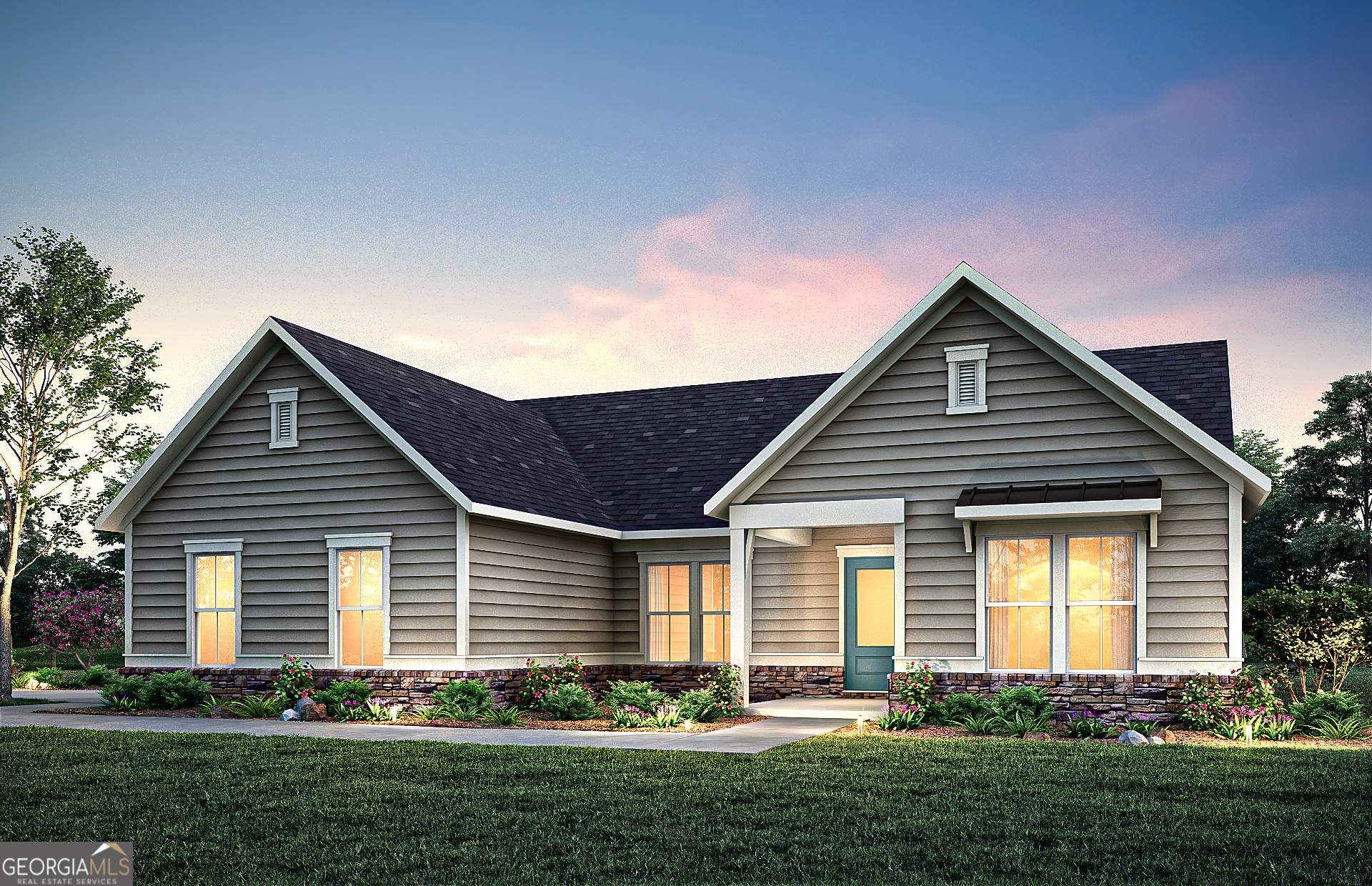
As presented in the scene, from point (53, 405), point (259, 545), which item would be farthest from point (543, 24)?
point (53, 405)

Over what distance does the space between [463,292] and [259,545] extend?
973 cm

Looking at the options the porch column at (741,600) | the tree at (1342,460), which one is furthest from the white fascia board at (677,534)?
the tree at (1342,460)

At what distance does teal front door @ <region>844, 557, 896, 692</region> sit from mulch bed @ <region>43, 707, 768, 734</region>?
9.99 ft

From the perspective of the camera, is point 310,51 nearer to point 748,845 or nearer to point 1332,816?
point 748,845

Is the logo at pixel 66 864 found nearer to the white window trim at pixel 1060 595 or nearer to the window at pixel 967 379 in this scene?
the white window trim at pixel 1060 595

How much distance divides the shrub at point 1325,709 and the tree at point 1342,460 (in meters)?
29.3

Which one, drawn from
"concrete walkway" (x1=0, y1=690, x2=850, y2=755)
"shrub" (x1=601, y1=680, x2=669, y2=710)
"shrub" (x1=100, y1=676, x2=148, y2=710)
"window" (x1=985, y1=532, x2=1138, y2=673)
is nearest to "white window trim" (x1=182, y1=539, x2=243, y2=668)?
"shrub" (x1=100, y1=676, x2=148, y2=710)

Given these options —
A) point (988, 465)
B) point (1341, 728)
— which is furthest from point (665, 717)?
point (1341, 728)

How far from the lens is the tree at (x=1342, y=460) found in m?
39.0

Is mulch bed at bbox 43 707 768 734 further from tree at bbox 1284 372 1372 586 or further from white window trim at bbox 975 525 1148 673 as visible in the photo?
tree at bbox 1284 372 1372 586

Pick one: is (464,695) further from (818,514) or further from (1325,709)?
(1325,709)

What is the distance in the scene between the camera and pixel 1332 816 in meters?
8.08

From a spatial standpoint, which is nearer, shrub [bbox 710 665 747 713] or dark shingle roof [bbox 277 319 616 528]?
shrub [bbox 710 665 747 713]

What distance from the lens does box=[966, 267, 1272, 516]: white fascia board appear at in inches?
545
